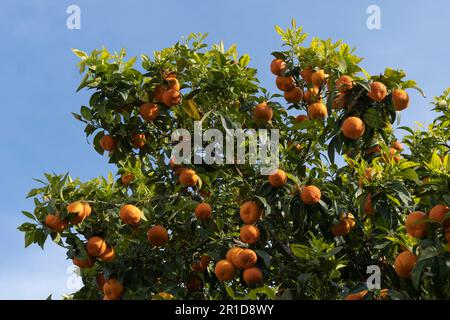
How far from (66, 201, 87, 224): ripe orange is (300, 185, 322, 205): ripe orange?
5.96ft

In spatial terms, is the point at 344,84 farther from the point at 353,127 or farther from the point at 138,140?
the point at 138,140

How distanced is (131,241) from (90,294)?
834 mm

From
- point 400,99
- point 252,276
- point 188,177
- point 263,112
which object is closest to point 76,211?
point 188,177

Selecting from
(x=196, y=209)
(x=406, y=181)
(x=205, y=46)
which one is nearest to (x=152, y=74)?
(x=205, y=46)

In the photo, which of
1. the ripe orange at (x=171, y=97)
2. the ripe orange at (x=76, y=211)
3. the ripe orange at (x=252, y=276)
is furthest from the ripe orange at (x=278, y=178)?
the ripe orange at (x=76, y=211)

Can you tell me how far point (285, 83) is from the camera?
5.86m

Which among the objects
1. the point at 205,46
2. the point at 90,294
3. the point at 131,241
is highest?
the point at 205,46

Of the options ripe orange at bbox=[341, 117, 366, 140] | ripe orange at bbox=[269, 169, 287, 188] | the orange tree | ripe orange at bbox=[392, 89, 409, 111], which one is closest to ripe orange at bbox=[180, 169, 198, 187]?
the orange tree

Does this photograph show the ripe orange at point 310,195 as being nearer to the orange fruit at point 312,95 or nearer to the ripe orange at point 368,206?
the ripe orange at point 368,206

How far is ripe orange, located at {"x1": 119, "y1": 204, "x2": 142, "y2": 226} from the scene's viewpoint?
515cm

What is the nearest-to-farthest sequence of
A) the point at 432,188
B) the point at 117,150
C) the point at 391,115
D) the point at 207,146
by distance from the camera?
the point at 432,188, the point at 391,115, the point at 207,146, the point at 117,150

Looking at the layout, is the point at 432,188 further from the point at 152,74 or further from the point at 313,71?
the point at 152,74

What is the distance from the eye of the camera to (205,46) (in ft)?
20.0

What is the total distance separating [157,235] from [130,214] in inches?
15.4
